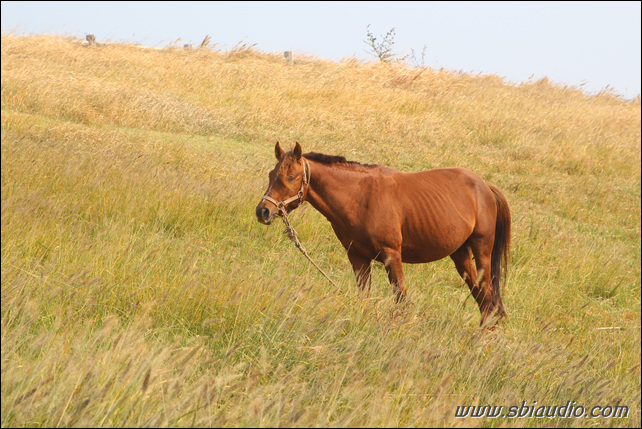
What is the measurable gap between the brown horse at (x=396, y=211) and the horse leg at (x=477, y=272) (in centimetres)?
1

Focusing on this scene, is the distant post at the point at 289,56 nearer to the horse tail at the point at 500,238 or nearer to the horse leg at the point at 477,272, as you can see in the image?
the horse tail at the point at 500,238

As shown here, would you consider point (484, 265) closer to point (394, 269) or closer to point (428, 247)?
point (428, 247)

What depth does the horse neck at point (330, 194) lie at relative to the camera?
17.3ft

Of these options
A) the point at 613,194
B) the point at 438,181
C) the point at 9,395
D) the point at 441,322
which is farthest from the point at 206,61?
the point at 9,395

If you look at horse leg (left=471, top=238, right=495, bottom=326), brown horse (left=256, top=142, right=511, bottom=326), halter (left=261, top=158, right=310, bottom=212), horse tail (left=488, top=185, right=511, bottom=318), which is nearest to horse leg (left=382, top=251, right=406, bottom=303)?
brown horse (left=256, top=142, right=511, bottom=326)

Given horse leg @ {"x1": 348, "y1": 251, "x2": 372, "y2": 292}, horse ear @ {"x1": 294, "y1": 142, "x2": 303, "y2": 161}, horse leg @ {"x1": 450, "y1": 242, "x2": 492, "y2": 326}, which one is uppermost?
horse ear @ {"x1": 294, "y1": 142, "x2": 303, "y2": 161}

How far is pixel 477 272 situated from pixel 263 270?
244 cm

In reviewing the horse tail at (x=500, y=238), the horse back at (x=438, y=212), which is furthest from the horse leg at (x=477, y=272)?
the horse back at (x=438, y=212)

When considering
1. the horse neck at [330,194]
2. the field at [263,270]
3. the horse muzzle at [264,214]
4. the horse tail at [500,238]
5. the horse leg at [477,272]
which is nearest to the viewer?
the field at [263,270]

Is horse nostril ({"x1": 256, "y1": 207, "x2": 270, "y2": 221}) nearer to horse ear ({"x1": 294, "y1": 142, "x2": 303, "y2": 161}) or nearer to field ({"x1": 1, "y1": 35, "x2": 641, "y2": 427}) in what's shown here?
field ({"x1": 1, "y1": 35, "x2": 641, "y2": 427})

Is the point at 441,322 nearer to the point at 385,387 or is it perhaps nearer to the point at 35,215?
the point at 385,387

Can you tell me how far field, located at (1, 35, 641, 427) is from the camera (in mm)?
2742

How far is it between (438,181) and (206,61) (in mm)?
17219

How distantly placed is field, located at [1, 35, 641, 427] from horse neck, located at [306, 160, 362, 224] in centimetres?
63
